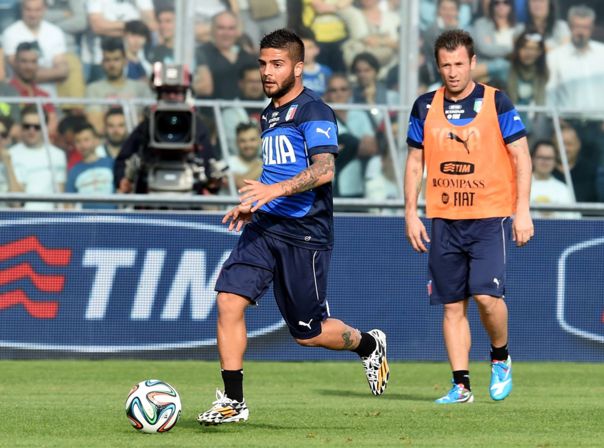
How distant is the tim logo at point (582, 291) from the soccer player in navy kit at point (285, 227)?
5.26 meters

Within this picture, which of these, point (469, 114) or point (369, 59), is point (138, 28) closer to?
point (369, 59)

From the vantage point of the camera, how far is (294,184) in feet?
25.5

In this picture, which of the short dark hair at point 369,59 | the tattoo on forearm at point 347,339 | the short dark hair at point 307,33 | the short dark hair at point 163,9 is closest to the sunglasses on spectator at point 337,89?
the short dark hair at point 369,59

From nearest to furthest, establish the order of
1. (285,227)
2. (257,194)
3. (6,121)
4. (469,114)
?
(257,194)
(285,227)
(469,114)
(6,121)

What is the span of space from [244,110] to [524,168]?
623cm

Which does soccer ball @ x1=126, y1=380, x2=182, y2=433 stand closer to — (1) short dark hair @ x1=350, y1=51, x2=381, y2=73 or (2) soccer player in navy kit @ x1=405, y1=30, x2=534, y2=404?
(2) soccer player in navy kit @ x1=405, y1=30, x2=534, y2=404

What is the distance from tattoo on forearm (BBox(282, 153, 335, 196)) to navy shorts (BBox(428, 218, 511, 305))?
189cm

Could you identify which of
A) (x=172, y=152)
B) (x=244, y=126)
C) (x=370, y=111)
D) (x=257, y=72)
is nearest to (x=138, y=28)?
(x=257, y=72)

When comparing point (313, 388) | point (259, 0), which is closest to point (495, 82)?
point (259, 0)

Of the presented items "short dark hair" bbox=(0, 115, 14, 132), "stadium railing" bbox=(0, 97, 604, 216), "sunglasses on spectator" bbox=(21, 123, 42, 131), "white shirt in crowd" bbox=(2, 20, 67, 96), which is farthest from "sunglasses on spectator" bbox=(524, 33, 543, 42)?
"short dark hair" bbox=(0, 115, 14, 132)

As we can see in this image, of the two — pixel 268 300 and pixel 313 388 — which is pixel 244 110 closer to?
pixel 268 300

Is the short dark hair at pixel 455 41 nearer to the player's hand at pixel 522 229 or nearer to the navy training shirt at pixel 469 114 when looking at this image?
the navy training shirt at pixel 469 114

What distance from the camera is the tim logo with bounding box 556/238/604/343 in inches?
523

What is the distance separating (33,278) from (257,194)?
5.55m
